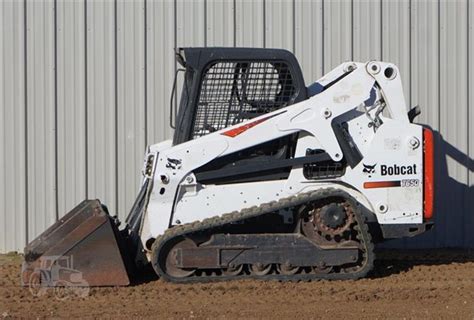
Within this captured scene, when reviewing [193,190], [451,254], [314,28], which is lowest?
[451,254]

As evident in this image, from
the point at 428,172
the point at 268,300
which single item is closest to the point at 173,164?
the point at 268,300

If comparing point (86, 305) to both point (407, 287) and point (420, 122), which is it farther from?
point (420, 122)

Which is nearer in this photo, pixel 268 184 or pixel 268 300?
pixel 268 300

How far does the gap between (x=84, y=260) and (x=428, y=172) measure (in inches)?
139

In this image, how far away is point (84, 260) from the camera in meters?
8.90

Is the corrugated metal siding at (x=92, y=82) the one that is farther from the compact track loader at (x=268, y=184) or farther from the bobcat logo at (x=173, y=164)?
the bobcat logo at (x=173, y=164)

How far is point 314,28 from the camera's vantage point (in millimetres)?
11680

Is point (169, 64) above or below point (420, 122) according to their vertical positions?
above

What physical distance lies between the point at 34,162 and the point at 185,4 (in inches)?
109

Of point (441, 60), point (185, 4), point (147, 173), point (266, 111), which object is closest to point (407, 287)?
point (266, 111)

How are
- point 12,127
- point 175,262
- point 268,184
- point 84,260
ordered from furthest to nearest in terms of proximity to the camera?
point 12,127
point 268,184
point 175,262
point 84,260

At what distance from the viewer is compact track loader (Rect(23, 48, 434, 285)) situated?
29.5 feet

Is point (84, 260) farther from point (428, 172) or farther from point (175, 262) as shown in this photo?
point (428, 172)

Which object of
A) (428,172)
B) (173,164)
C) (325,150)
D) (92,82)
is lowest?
(428,172)
